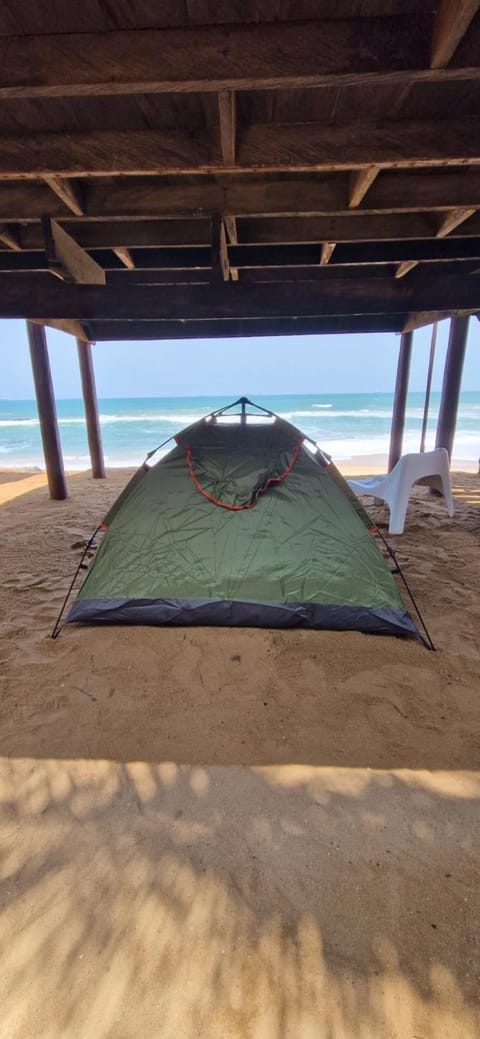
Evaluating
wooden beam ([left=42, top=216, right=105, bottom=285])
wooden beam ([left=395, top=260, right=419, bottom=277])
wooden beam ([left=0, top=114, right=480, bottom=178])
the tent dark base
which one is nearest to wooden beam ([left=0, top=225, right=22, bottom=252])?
wooden beam ([left=42, top=216, right=105, bottom=285])

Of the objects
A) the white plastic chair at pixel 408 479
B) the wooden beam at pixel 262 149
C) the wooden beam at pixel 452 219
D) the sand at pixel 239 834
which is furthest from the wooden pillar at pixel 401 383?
the wooden beam at pixel 262 149

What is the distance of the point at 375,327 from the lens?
605 cm

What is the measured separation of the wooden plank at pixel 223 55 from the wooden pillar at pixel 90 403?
19.6 feet

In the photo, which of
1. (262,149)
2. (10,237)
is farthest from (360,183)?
(10,237)

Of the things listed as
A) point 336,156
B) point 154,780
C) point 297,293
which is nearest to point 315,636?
point 154,780

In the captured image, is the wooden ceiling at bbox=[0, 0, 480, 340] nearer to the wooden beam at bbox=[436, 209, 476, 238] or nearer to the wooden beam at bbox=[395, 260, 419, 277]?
the wooden beam at bbox=[436, 209, 476, 238]

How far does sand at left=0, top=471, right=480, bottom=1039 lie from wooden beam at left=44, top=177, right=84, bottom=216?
253cm

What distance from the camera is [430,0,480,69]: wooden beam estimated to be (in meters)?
1.16

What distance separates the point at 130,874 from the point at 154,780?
0.39 m

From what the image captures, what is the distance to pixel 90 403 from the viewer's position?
7.62 metres

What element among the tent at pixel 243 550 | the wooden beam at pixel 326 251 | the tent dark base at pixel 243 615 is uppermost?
the wooden beam at pixel 326 251

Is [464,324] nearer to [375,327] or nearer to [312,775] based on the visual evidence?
[375,327]

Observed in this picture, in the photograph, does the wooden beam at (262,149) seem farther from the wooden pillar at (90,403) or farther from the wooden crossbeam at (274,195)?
the wooden pillar at (90,403)

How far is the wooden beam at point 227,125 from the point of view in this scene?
1.50m
